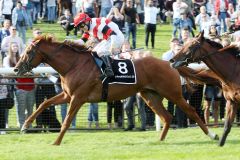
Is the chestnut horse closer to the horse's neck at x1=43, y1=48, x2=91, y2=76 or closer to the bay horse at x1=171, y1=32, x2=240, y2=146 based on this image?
the horse's neck at x1=43, y1=48, x2=91, y2=76

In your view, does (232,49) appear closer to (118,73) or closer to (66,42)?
(118,73)

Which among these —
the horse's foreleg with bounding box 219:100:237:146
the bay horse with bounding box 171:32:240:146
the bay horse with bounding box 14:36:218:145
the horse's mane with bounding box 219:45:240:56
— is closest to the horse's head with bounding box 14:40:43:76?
the bay horse with bounding box 14:36:218:145

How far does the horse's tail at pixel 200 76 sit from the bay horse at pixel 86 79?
0.85 feet

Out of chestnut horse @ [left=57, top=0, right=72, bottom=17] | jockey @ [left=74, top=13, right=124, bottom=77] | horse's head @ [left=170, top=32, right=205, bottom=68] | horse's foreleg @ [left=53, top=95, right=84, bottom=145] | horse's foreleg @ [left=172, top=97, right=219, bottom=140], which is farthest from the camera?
chestnut horse @ [left=57, top=0, right=72, bottom=17]

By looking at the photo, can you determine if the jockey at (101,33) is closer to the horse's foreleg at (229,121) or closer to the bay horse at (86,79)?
the bay horse at (86,79)

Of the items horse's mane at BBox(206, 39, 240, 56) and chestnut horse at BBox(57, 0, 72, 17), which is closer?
horse's mane at BBox(206, 39, 240, 56)

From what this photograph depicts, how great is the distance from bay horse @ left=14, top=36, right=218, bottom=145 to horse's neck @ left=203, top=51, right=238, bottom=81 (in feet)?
3.73

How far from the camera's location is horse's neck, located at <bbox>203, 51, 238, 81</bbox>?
12.3 metres

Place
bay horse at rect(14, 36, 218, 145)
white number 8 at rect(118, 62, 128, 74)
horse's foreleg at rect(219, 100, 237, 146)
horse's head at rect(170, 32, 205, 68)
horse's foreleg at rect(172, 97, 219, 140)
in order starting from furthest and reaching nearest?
1. white number 8 at rect(118, 62, 128, 74)
2. horse's foreleg at rect(172, 97, 219, 140)
3. bay horse at rect(14, 36, 218, 145)
4. horse's head at rect(170, 32, 205, 68)
5. horse's foreleg at rect(219, 100, 237, 146)

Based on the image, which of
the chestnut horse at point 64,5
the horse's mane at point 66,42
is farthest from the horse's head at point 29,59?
the chestnut horse at point 64,5

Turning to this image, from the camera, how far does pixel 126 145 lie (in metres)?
12.6

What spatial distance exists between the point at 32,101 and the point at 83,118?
4.21ft

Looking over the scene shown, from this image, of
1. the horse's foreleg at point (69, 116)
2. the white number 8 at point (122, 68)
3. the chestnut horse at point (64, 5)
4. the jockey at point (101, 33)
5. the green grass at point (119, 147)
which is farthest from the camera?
the chestnut horse at point (64, 5)

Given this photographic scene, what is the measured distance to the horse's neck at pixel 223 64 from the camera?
12.3m
